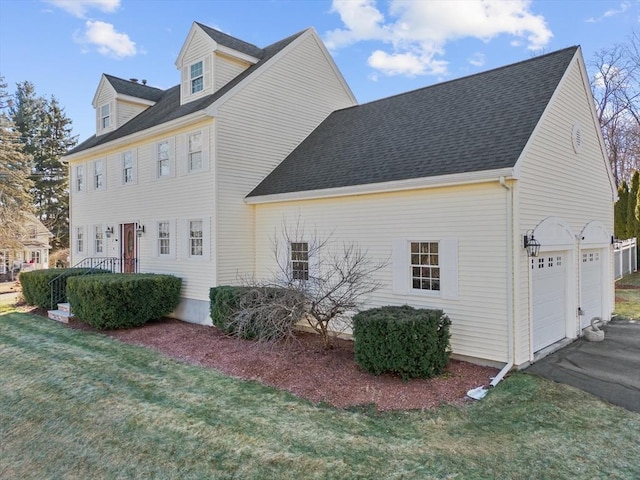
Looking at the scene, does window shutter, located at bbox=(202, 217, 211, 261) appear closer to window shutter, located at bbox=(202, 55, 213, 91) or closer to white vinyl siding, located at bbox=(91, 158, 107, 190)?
window shutter, located at bbox=(202, 55, 213, 91)

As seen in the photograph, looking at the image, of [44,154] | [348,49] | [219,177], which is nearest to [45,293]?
[219,177]

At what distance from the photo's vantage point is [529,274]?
7316mm

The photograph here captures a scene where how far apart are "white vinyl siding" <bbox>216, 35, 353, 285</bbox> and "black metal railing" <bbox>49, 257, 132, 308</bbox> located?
4.68 meters

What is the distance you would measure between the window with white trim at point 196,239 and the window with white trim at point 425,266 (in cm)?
597

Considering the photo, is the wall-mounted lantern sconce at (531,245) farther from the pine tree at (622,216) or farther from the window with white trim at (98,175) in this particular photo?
the pine tree at (622,216)

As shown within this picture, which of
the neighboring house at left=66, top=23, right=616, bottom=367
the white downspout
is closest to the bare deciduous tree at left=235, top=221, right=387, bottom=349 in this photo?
the neighboring house at left=66, top=23, right=616, bottom=367

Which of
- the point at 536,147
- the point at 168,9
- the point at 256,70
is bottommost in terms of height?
the point at 536,147

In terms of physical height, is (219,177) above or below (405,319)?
above

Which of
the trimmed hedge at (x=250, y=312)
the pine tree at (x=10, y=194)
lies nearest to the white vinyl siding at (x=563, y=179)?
the trimmed hedge at (x=250, y=312)

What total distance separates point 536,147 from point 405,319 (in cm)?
420

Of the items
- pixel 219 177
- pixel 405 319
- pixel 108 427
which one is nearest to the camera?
pixel 108 427

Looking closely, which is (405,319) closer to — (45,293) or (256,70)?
(256,70)

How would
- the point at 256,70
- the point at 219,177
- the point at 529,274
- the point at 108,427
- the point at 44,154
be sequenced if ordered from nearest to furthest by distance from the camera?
the point at 108,427, the point at 529,274, the point at 219,177, the point at 256,70, the point at 44,154

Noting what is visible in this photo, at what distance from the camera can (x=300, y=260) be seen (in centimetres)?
1060
